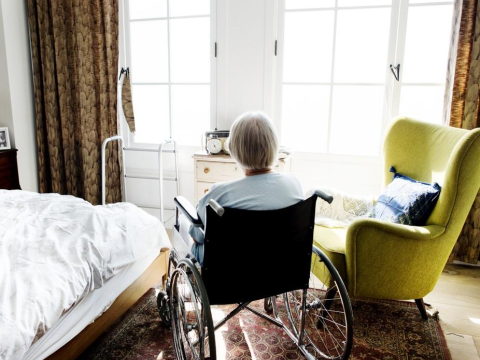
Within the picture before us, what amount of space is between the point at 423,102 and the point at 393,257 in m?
1.49

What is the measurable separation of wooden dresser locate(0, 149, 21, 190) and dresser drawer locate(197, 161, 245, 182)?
158 centimetres

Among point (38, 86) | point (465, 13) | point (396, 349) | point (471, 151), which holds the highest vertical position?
point (465, 13)

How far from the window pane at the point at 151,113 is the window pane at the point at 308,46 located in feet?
3.65

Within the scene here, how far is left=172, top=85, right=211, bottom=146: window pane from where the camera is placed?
332 cm

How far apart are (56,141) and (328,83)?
236 cm

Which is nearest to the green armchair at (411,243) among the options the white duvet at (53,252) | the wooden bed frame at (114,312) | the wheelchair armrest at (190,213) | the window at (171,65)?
the wheelchair armrest at (190,213)

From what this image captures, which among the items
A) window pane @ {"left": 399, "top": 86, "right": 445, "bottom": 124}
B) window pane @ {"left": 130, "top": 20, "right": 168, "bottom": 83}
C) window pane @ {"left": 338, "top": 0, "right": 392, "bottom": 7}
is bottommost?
window pane @ {"left": 399, "top": 86, "right": 445, "bottom": 124}

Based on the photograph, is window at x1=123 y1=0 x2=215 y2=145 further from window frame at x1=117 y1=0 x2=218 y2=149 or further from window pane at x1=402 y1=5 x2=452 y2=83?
window pane at x1=402 y1=5 x2=452 y2=83

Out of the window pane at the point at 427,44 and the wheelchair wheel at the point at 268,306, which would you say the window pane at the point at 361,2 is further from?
the wheelchair wheel at the point at 268,306

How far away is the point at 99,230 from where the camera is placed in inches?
70.7

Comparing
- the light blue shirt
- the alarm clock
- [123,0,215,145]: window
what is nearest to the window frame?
[123,0,215,145]: window

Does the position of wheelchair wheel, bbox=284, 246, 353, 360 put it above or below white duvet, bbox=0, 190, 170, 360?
below

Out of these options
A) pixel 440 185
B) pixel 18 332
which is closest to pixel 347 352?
pixel 440 185

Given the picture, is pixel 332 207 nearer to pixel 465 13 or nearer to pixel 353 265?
pixel 353 265
